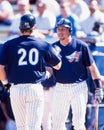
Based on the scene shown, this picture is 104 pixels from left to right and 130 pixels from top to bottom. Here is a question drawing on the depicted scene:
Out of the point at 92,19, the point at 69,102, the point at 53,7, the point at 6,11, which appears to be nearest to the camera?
the point at 69,102

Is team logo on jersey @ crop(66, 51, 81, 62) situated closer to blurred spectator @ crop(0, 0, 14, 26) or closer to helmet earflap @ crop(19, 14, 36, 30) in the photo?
helmet earflap @ crop(19, 14, 36, 30)

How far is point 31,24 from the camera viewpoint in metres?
6.74

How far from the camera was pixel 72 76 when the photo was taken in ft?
24.6

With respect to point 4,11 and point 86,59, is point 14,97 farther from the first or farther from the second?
point 4,11

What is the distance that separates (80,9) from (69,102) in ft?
13.6

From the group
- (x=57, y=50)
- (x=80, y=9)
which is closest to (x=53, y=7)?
(x=80, y=9)

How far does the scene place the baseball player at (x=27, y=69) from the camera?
669 cm

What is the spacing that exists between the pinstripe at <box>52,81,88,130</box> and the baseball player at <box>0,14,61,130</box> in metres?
0.80

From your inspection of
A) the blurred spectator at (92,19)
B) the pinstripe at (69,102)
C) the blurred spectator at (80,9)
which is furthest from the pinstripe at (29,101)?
the blurred spectator at (80,9)

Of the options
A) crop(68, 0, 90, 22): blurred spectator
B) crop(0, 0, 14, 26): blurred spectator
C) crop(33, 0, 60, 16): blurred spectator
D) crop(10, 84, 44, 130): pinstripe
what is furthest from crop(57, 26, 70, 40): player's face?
crop(0, 0, 14, 26): blurred spectator

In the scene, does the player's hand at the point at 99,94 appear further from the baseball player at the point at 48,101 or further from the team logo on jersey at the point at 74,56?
the baseball player at the point at 48,101

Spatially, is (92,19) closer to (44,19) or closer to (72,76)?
(44,19)

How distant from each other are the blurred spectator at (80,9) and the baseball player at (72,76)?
3.64 m

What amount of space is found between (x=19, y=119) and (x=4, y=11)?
5.28 meters
